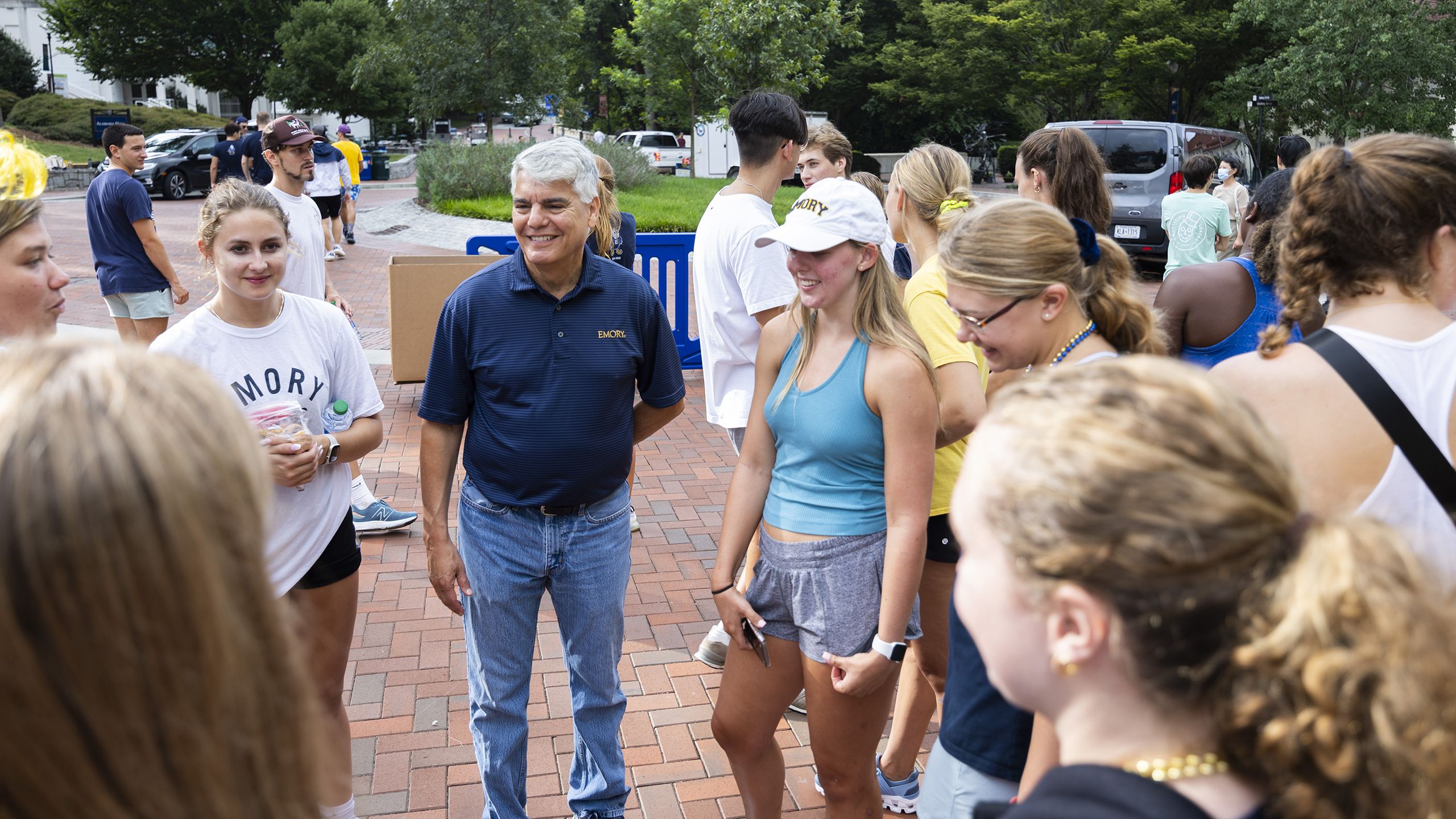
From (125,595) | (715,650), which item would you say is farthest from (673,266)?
(125,595)

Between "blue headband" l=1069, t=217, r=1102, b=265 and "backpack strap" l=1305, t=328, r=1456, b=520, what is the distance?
53 centimetres

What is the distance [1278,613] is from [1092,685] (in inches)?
8.6

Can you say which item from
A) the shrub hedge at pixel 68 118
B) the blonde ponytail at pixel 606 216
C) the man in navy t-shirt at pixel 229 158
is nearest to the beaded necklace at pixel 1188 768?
the blonde ponytail at pixel 606 216

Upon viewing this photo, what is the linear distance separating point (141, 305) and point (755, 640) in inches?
217

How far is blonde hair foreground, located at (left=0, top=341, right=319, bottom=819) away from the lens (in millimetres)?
867

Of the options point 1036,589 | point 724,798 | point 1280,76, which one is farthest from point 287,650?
point 1280,76

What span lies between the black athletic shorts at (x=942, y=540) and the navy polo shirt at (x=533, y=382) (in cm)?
94

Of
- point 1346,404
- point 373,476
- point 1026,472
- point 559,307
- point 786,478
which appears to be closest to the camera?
point 1026,472

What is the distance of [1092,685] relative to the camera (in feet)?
3.93

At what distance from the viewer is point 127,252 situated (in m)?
6.48

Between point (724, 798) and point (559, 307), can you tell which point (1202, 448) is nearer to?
point (559, 307)

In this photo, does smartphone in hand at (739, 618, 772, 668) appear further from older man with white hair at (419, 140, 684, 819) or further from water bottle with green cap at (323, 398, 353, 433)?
water bottle with green cap at (323, 398, 353, 433)

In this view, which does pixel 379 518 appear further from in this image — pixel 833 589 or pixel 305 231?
pixel 833 589

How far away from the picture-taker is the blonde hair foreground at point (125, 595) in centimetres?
87
